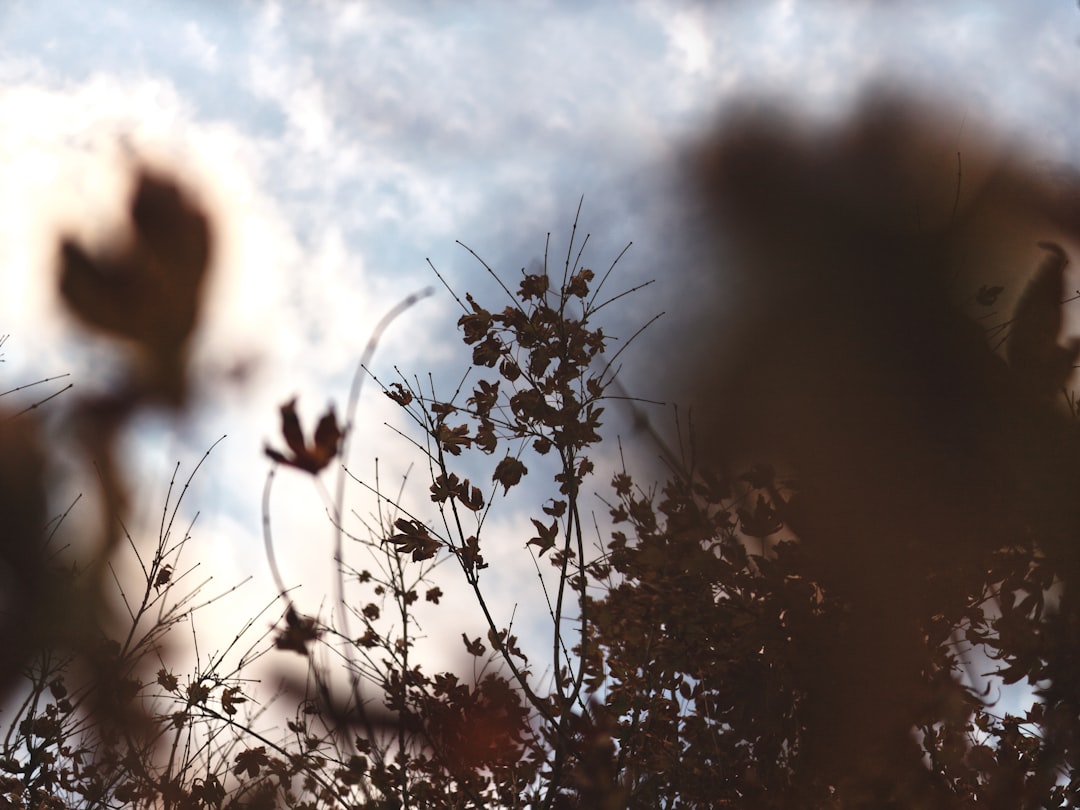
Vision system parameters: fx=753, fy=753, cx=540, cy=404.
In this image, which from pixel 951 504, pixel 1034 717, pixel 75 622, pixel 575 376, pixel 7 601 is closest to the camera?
pixel 575 376

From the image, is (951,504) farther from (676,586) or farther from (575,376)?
(575,376)

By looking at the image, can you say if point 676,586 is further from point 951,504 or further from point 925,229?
point 925,229

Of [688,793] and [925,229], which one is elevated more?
[925,229]

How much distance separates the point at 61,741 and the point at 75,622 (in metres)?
1.12

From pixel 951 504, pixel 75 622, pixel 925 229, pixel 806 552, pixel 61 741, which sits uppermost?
pixel 925 229

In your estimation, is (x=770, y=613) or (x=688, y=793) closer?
(x=770, y=613)

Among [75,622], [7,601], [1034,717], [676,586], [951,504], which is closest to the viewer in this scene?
[676,586]

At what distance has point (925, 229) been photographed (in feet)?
20.4

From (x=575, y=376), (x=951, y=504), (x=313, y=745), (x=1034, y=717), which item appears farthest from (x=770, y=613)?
(x=313, y=745)

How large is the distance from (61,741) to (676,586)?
4.37 m

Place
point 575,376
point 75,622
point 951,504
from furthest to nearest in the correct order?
point 75,622 → point 951,504 → point 575,376

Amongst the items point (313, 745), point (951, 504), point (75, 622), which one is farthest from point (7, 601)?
point (951, 504)

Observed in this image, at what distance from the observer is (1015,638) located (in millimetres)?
4262

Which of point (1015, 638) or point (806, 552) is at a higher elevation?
point (806, 552)
